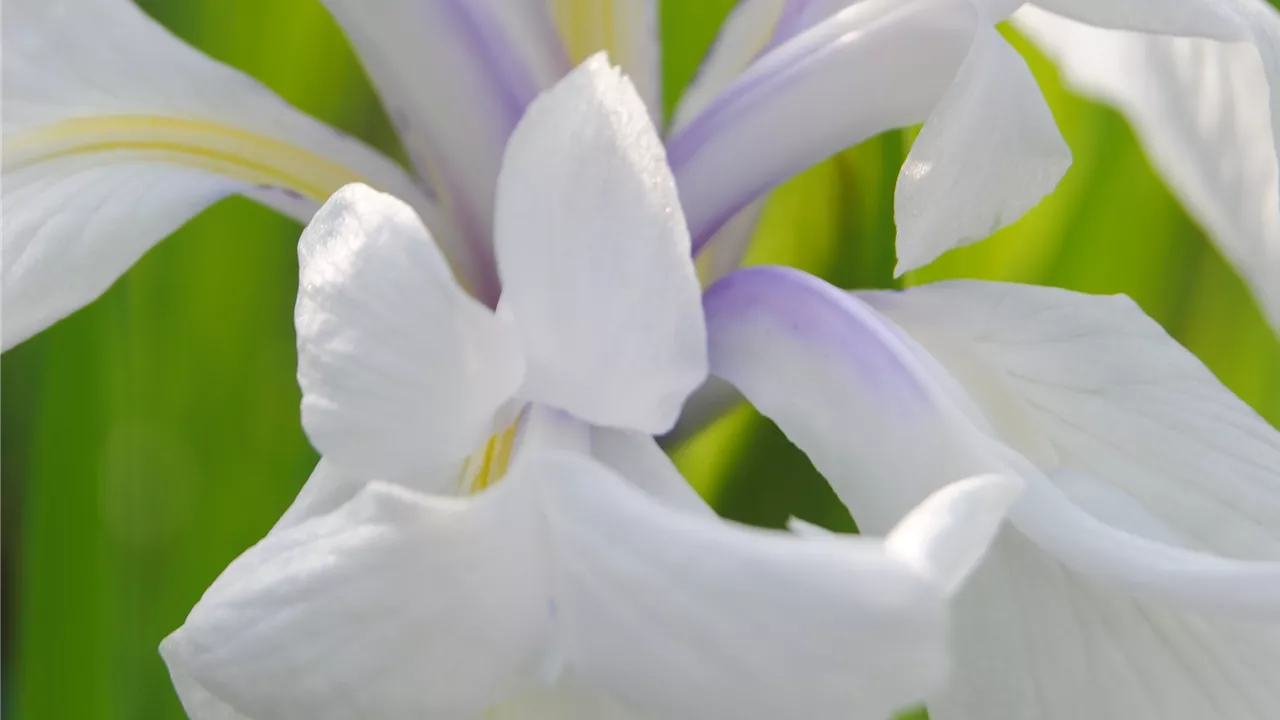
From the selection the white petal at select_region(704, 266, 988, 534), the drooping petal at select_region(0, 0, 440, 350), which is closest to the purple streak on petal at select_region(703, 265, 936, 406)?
the white petal at select_region(704, 266, 988, 534)

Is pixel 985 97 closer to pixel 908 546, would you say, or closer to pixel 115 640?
pixel 908 546

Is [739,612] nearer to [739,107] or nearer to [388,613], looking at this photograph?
[388,613]

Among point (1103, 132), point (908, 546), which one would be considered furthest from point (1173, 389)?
point (1103, 132)

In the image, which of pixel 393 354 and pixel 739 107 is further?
pixel 739 107

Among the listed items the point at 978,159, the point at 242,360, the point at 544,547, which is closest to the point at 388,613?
the point at 544,547

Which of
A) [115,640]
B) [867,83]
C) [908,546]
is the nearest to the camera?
[908,546]

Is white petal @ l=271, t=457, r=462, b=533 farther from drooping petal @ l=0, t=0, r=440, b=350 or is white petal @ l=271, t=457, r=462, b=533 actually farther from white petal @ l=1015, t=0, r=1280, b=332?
white petal @ l=1015, t=0, r=1280, b=332
